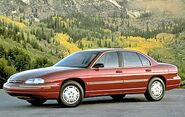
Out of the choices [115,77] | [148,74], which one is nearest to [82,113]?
[115,77]

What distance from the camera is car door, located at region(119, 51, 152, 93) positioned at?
12680 millimetres

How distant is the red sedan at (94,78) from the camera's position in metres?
11.3

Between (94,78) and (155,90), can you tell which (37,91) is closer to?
(94,78)

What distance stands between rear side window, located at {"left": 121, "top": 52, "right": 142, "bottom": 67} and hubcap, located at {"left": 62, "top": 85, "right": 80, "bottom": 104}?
1.80 metres

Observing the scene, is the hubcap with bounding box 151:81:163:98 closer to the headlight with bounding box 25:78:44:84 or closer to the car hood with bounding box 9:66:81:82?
the car hood with bounding box 9:66:81:82

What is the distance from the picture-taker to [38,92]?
11.2 meters

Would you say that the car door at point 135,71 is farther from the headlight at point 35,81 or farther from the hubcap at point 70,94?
the headlight at point 35,81

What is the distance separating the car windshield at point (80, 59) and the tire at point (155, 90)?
1.89 meters

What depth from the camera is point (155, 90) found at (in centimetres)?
1327

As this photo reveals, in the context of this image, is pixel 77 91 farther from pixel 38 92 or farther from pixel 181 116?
pixel 181 116

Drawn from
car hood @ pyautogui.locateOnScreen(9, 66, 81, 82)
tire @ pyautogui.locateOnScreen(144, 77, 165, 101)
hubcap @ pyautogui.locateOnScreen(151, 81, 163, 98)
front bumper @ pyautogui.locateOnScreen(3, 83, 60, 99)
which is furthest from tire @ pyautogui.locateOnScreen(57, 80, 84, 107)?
hubcap @ pyautogui.locateOnScreen(151, 81, 163, 98)

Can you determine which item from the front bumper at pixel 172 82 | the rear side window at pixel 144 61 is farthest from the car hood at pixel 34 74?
the front bumper at pixel 172 82

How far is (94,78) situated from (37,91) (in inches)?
61.3

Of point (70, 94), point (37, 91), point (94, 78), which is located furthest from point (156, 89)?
point (37, 91)
